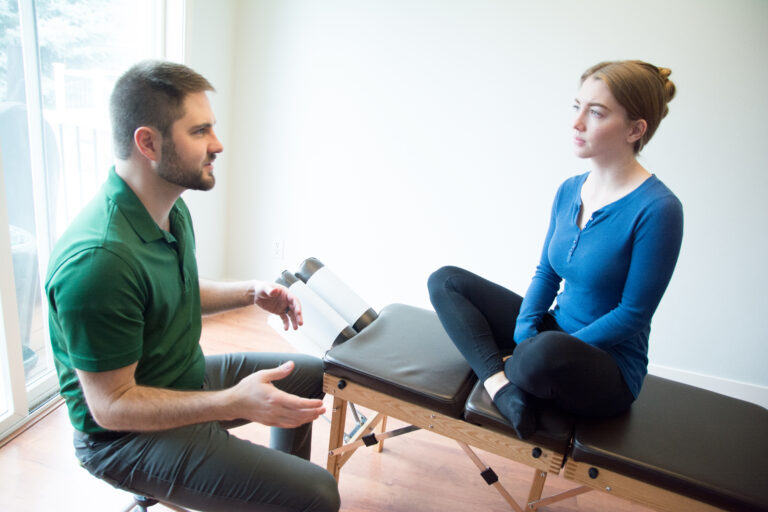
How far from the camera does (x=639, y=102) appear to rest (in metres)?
1.13

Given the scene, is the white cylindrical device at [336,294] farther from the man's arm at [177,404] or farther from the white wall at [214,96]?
the white wall at [214,96]

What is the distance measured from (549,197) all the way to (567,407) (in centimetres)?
139

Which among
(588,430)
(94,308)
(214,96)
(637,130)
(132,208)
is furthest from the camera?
(214,96)

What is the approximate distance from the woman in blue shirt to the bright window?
1424 mm

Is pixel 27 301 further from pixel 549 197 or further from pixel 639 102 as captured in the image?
pixel 549 197

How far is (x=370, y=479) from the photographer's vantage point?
1499 millimetres

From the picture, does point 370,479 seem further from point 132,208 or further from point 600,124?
point 600,124

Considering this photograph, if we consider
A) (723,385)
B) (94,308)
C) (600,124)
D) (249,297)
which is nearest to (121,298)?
(94,308)

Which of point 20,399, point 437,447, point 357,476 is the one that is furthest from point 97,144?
point 437,447

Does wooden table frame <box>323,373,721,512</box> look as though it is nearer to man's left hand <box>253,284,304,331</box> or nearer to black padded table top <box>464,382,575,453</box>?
black padded table top <box>464,382,575,453</box>

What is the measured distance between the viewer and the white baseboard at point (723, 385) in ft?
7.04

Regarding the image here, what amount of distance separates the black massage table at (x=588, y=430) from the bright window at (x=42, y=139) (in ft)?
3.64

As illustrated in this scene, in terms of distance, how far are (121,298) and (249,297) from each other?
0.45 meters

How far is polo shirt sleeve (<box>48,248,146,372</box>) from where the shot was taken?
2.59 ft
